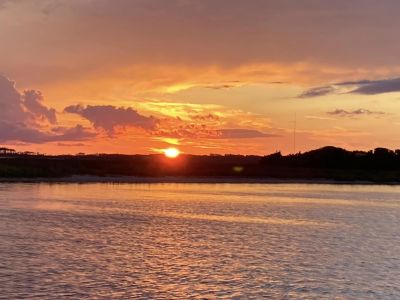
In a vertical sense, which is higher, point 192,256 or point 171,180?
point 171,180

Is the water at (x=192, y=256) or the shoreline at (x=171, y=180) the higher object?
the shoreline at (x=171, y=180)

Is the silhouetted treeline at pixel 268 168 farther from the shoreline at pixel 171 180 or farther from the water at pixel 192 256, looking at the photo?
the water at pixel 192 256

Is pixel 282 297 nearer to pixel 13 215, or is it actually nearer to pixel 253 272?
pixel 253 272

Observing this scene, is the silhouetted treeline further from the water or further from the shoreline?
the water

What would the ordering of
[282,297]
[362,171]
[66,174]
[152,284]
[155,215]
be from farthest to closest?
[362,171]
[66,174]
[155,215]
[152,284]
[282,297]

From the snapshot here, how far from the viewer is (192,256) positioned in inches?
1150

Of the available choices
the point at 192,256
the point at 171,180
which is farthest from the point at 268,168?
the point at 192,256

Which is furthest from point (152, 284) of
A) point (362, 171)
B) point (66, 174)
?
point (362, 171)

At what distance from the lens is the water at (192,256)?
843 inches

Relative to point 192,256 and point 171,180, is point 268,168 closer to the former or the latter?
point 171,180

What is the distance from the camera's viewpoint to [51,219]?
45.5 m

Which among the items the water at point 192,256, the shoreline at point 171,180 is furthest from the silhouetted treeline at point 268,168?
the water at point 192,256

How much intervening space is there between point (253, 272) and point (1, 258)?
11.4 metres

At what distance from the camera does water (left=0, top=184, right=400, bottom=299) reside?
2141 centimetres
